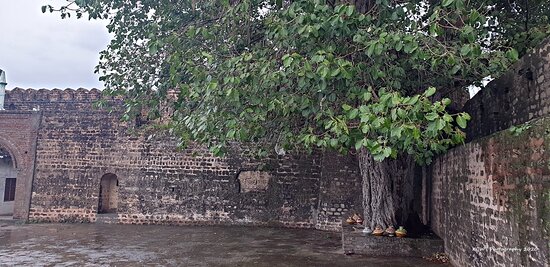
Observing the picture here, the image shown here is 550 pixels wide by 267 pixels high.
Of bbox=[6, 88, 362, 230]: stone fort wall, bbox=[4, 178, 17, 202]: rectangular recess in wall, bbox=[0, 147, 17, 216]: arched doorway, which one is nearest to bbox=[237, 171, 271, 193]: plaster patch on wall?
bbox=[6, 88, 362, 230]: stone fort wall

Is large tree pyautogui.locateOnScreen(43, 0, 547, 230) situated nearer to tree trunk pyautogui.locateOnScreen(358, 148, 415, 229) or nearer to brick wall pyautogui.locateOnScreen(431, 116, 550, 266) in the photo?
tree trunk pyautogui.locateOnScreen(358, 148, 415, 229)

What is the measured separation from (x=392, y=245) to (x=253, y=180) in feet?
16.2

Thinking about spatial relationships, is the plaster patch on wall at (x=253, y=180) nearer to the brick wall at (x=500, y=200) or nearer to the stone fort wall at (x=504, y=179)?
the stone fort wall at (x=504, y=179)

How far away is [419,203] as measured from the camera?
850cm

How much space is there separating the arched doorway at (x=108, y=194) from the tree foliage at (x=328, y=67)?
544 cm

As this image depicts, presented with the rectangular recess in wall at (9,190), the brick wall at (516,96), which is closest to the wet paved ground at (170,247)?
the brick wall at (516,96)

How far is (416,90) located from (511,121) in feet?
4.17

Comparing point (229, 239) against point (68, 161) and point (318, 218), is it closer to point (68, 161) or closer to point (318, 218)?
point (318, 218)

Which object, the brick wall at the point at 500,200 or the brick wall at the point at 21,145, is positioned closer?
the brick wall at the point at 500,200

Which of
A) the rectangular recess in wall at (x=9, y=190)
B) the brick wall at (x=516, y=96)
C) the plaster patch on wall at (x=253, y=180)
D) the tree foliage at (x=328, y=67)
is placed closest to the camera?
the tree foliage at (x=328, y=67)

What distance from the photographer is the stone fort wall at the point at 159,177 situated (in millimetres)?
10570

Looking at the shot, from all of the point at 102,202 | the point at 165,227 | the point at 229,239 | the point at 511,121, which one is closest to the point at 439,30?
the point at 511,121

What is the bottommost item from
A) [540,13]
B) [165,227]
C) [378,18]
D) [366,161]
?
[165,227]

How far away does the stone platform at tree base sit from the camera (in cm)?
648
